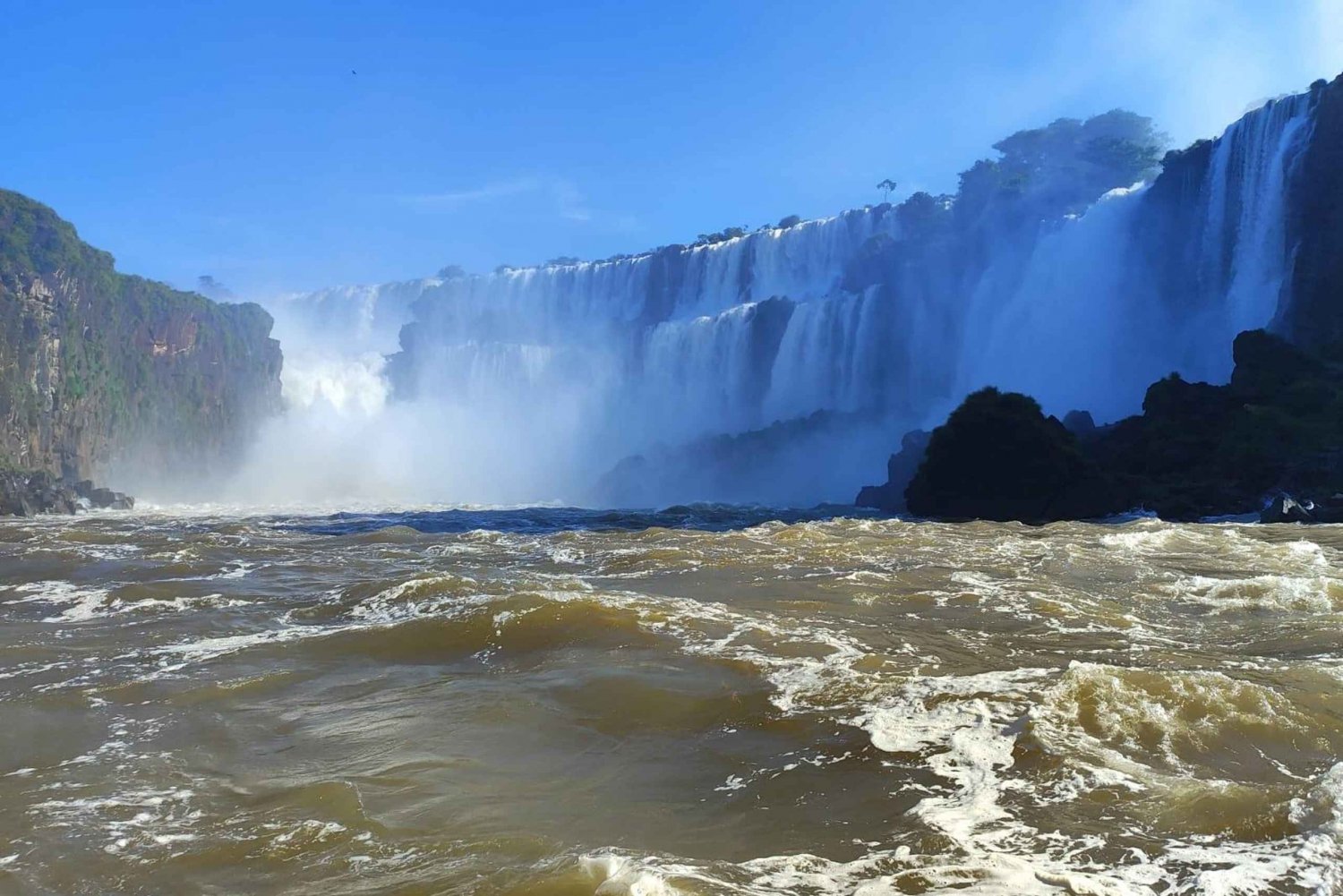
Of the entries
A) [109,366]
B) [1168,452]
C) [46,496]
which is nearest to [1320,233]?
[1168,452]

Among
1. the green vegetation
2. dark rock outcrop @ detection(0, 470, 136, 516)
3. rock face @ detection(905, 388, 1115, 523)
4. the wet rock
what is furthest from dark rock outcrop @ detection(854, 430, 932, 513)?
dark rock outcrop @ detection(0, 470, 136, 516)

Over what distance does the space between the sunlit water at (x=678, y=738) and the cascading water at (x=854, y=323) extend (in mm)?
28624

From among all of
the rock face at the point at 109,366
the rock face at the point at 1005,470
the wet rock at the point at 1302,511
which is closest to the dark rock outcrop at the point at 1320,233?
the rock face at the point at 1005,470

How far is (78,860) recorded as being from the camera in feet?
11.5

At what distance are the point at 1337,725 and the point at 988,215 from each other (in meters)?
48.4

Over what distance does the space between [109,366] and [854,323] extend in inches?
1312

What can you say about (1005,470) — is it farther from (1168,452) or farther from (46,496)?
(46,496)

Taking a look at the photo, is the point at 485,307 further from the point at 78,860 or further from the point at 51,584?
the point at 78,860

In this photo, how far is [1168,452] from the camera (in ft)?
86.1

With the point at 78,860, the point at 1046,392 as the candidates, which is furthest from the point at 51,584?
the point at 1046,392

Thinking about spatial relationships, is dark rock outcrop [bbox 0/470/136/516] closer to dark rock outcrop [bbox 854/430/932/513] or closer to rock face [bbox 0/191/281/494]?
rock face [bbox 0/191/281/494]

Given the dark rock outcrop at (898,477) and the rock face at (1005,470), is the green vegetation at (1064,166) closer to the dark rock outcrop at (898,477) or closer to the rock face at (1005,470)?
the dark rock outcrop at (898,477)

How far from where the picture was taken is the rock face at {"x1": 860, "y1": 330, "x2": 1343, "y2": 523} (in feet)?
76.1

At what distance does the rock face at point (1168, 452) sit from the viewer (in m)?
23.2
